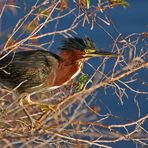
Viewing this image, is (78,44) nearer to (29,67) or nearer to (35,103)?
(29,67)

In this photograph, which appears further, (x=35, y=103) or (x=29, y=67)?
(x=29, y=67)

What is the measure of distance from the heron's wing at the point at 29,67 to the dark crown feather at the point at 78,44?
141 mm

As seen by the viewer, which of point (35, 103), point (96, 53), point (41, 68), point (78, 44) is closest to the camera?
point (35, 103)

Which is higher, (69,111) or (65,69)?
(65,69)

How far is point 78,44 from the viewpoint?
378cm

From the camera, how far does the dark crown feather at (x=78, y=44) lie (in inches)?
147

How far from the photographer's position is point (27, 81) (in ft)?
13.0

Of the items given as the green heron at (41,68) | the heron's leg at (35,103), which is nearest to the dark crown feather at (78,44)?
the green heron at (41,68)

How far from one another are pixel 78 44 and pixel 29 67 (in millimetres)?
362

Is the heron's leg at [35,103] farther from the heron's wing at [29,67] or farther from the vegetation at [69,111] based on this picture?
the heron's wing at [29,67]

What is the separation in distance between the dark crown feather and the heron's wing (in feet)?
0.46

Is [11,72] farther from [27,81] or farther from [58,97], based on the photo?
[58,97]

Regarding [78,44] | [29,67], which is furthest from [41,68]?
[78,44]

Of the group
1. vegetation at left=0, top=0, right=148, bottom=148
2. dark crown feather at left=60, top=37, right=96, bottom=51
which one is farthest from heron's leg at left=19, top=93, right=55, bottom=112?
dark crown feather at left=60, top=37, right=96, bottom=51
